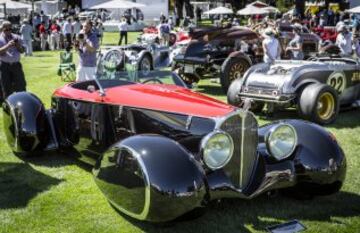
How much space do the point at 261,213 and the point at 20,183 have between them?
2907 millimetres

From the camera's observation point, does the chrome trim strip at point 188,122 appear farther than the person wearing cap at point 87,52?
No

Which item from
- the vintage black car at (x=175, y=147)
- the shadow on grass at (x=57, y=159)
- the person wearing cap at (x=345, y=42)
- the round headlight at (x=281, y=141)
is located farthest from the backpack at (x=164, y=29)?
the round headlight at (x=281, y=141)

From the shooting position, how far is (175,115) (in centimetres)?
520

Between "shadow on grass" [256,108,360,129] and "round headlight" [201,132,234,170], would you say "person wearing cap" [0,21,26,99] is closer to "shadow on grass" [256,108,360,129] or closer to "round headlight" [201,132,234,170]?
"shadow on grass" [256,108,360,129]

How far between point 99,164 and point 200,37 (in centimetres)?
903

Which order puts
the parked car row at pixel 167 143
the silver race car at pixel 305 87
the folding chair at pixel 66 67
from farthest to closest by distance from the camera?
1. the folding chair at pixel 66 67
2. the silver race car at pixel 305 87
3. the parked car row at pixel 167 143

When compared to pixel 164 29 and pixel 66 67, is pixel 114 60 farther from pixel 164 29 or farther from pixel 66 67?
pixel 164 29

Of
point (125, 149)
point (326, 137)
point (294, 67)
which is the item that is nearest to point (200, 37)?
point (294, 67)

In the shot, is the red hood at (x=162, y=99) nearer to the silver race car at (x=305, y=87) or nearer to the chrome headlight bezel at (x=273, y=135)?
the chrome headlight bezel at (x=273, y=135)

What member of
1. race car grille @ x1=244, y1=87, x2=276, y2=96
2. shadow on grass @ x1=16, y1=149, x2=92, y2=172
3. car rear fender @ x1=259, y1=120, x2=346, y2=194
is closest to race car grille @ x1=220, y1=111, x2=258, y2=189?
car rear fender @ x1=259, y1=120, x2=346, y2=194

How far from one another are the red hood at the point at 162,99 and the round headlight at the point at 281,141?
0.48m

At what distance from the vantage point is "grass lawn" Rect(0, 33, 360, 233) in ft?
15.6

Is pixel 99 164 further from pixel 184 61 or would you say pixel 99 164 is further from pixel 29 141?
pixel 184 61

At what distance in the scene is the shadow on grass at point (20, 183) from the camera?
5.52 m
